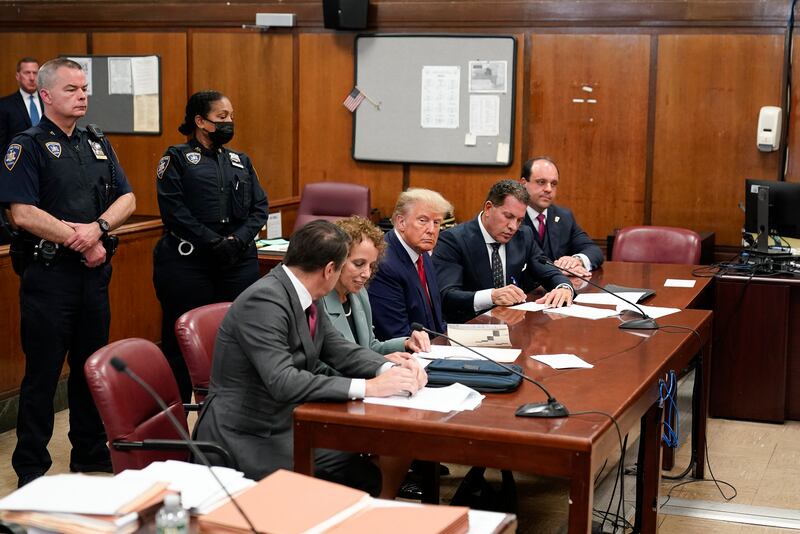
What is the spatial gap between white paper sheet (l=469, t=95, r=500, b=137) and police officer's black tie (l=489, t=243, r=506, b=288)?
2725 mm

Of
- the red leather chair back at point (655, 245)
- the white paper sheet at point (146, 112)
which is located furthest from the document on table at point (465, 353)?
the white paper sheet at point (146, 112)

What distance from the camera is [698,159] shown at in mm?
7145

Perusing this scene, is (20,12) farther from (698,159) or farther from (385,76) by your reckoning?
(698,159)

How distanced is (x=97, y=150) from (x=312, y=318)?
158cm

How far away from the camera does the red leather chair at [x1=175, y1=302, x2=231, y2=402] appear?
3584 mm

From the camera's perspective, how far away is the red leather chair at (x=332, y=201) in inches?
286

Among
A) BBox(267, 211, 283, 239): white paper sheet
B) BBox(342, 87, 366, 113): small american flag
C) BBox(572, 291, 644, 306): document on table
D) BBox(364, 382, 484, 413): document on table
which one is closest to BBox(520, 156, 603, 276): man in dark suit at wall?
BBox(572, 291, 644, 306): document on table

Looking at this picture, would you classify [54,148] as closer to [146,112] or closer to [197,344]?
[197,344]

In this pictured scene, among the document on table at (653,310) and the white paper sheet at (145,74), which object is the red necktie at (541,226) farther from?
the white paper sheet at (145,74)

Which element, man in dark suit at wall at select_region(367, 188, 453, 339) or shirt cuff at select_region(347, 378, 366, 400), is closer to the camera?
shirt cuff at select_region(347, 378, 366, 400)

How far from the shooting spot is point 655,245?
6.34 meters

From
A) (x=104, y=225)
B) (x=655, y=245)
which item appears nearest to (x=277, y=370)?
(x=104, y=225)

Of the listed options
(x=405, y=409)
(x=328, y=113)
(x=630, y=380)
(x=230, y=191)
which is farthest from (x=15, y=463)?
(x=328, y=113)

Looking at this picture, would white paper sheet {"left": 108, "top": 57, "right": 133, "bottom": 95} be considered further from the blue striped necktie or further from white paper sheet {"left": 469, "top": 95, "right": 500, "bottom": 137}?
white paper sheet {"left": 469, "top": 95, "right": 500, "bottom": 137}
